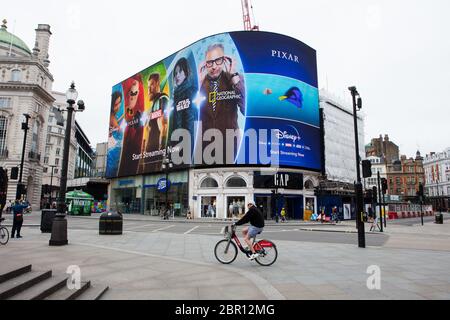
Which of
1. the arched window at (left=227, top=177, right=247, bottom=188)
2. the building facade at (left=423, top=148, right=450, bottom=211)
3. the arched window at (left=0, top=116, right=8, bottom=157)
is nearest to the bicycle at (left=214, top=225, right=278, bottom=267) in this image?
the arched window at (left=227, top=177, right=247, bottom=188)

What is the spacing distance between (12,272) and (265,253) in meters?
6.00

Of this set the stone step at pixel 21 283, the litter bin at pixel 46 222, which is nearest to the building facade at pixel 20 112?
the litter bin at pixel 46 222

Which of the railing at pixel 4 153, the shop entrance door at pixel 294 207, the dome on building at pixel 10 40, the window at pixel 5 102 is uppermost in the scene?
the dome on building at pixel 10 40

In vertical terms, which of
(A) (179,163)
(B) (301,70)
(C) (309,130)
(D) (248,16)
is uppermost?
(D) (248,16)

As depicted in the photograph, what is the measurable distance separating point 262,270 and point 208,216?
32754 mm

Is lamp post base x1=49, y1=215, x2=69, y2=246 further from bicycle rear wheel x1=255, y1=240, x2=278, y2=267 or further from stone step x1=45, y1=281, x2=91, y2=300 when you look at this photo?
bicycle rear wheel x1=255, y1=240, x2=278, y2=267

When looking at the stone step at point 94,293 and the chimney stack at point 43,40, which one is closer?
the stone step at point 94,293

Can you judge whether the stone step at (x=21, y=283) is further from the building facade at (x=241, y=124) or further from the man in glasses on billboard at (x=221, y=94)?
the man in glasses on billboard at (x=221, y=94)

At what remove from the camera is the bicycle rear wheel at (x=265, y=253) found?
9.02m

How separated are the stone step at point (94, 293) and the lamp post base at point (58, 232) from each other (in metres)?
6.83

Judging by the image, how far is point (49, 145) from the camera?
9262 cm

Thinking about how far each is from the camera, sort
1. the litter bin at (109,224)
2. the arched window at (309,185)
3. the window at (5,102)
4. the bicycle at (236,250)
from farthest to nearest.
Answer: the window at (5,102) < the arched window at (309,185) < the litter bin at (109,224) < the bicycle at (236,250)
